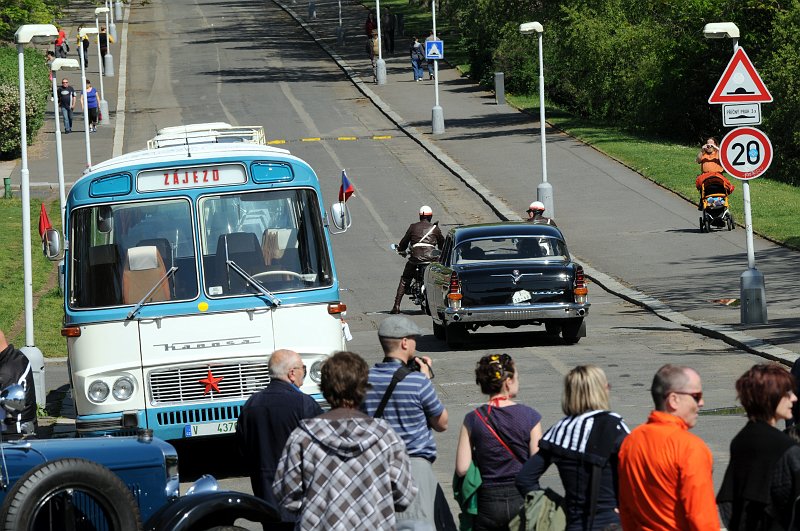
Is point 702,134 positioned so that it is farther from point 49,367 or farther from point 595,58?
point 49,367

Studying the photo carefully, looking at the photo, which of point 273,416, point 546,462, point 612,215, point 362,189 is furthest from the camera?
point 362,189

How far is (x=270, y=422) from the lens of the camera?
8.46 m

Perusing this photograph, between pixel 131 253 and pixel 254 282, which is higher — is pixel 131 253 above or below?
above

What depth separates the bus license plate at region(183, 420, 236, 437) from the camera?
1245 centimetres

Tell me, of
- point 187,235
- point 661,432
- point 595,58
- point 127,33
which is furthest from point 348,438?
point 127,33

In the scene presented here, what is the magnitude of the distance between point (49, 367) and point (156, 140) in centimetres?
590

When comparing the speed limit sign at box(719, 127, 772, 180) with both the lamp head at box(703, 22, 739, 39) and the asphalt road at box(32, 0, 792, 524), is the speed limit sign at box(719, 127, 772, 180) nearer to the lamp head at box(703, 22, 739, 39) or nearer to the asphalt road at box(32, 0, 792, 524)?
the lamp head at box(703, 22, 739, 39)

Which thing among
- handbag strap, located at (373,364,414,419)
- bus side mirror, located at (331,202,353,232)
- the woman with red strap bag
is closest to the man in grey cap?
handbag strap, located at (373,364,414,419)

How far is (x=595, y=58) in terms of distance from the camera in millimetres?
46125

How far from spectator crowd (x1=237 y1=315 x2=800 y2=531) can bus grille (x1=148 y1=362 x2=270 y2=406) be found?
16.4 feet

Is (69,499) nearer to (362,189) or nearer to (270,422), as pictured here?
(270,422)

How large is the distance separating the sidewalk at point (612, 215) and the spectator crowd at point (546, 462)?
10.5 m

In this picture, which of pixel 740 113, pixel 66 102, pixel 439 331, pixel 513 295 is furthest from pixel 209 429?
pixel 66 102

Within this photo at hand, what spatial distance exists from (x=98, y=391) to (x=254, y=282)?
1742 mm
